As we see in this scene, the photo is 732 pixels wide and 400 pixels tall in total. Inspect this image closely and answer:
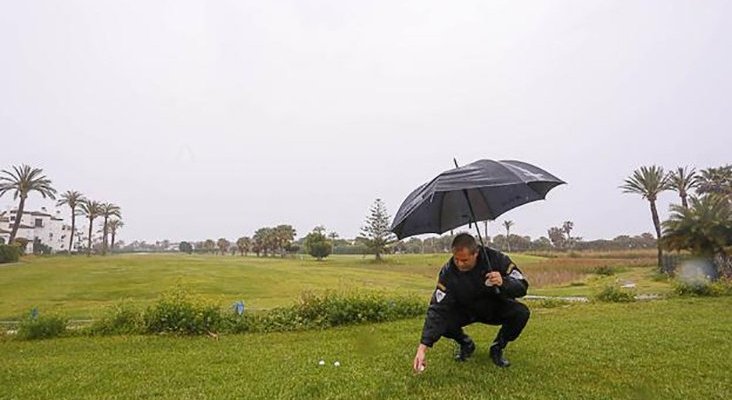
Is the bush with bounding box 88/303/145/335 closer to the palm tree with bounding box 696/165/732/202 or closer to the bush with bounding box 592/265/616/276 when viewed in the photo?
the bush with bounding box 592/265/616/276

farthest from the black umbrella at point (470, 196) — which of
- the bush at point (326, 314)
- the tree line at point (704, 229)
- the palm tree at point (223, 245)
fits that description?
the palm tree at point (223, 245)

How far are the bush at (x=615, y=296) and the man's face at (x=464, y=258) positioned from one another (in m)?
12.3

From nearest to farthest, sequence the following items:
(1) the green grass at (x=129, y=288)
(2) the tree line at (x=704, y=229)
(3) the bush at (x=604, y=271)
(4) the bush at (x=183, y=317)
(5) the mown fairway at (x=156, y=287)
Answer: (4) the bush at (x=183, y=317), (1) the green grass at (x=129, y=288), (5) the mown fairway at (x=156, y=287), (2) the tree line at (x=704, y=229), (3) the bush at (x=604, y=271)

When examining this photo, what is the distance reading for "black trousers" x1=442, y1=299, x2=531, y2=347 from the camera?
15.8ft

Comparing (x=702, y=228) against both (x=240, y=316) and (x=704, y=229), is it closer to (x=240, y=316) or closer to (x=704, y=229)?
(x=704, y=229)

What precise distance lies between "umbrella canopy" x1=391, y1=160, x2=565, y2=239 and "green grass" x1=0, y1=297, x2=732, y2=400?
167cm

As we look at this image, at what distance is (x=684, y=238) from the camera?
26375 millimetres

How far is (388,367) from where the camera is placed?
5426 millimetres

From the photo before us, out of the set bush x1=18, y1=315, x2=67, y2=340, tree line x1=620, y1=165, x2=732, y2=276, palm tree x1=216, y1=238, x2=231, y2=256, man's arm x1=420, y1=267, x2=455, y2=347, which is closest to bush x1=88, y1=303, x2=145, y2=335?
bush x1=18, y1=315, x2=67, y2=340

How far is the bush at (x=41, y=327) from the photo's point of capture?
396 inches

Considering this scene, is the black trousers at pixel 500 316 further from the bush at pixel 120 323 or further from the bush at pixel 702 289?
the bush at pixel 702 289

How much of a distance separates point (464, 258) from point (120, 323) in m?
9.29

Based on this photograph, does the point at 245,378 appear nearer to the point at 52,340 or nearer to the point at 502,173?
the point at 502,173

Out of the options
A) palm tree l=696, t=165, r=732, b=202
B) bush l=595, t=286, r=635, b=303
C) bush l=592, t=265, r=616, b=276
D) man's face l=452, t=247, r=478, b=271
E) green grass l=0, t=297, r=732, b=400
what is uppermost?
palm tree l=696, t=165, r=732, b=202
